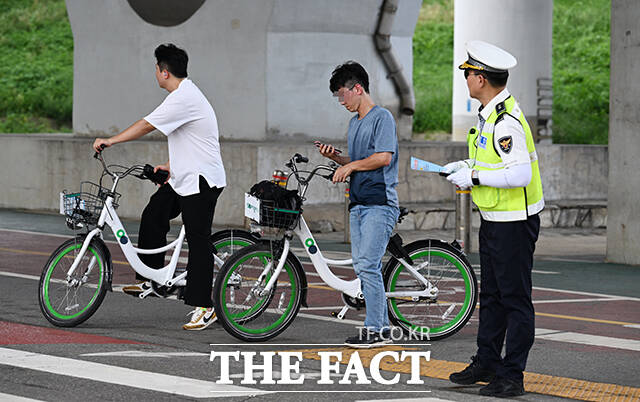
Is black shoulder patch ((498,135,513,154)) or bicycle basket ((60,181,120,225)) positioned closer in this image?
black shoulder patch ((498,135,513,154))

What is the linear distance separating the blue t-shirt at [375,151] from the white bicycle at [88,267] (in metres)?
1.32

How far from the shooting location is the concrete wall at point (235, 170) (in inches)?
734

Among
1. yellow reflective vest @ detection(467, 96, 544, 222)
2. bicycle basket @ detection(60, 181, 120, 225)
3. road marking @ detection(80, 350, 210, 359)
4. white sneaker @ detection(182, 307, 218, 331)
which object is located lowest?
road marking @ detection(80, 350, 210, 359)

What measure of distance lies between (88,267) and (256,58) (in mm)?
10356

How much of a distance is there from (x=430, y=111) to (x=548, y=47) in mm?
14422

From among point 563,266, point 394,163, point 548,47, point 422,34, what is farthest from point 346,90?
point 422,34

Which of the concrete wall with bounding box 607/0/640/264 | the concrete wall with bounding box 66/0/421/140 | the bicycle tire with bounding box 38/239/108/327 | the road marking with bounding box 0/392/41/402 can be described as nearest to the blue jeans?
the bicycle tire with bounding box 38/239/108/327

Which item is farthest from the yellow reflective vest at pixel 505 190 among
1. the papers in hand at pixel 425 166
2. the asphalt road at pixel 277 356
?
the asphalt road at pixel 277 356

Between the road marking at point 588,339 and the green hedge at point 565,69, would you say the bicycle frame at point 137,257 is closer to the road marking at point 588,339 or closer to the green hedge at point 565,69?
the road marking at point 588,339

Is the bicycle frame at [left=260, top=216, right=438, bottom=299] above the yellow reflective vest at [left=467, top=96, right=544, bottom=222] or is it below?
below

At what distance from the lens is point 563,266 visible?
48.3 ft

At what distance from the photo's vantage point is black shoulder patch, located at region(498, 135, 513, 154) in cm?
720

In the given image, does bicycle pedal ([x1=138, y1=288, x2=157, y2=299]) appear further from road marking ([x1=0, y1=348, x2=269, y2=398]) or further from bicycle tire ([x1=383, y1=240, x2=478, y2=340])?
bicycle tire ([x1=383, y1=240, x2=478, y2=340])

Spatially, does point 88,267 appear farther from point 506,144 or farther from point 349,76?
point 506,144
